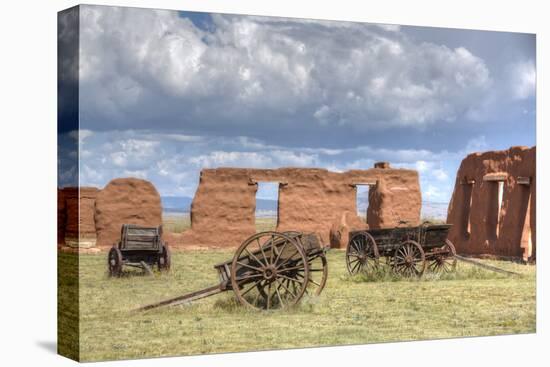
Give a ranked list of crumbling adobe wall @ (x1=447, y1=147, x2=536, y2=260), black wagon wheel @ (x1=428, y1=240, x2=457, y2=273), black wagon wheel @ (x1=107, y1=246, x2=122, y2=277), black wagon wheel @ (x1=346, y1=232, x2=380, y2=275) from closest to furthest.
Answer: black wagon wheel @ (x1=107, y1=246, x2=122, y2=277) < black wagon wheel @ (x1=346, y1=232, x2=380, y2=275) < black wagon wheel @ (x1=428, y1=240, x2=457, y2=273) < crumbling adobe wall @ (x1=447, y1=147, x2=536, y2=260)

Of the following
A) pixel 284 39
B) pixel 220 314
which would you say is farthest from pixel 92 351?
pixel 284 39

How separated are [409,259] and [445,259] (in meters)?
0.66

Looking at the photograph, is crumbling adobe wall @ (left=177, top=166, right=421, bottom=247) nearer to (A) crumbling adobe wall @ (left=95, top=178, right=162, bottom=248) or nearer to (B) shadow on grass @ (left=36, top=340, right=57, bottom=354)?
(A) crumbling adobe wall @ (left=95, top=178, right=162, bottom=248)

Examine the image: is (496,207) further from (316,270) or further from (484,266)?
(316,270)

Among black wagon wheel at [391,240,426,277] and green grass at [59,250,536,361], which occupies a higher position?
black wagon wheel at [391,240,426,277]

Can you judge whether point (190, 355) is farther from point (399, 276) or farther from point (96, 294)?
point (399, 276)

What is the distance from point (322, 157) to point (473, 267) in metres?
3.47

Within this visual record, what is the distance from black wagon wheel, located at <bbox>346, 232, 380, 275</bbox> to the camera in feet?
51.7

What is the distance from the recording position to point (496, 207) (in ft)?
63.6

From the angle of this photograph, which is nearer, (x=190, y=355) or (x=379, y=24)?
(x=190, y=355)

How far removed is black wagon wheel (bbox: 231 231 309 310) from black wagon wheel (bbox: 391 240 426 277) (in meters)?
2.98

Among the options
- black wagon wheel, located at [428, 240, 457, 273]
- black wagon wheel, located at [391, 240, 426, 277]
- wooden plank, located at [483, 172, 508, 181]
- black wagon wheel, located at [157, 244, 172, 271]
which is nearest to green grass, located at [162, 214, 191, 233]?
black wagon wheel, located at [157, 244, 172, 271]

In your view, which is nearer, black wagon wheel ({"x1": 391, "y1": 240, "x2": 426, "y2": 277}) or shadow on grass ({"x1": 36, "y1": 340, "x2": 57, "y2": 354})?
shadow on grass ({"x1": 36, "y1": 340, "x2": 57, "y2": 354})

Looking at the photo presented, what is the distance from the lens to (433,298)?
14.8m
